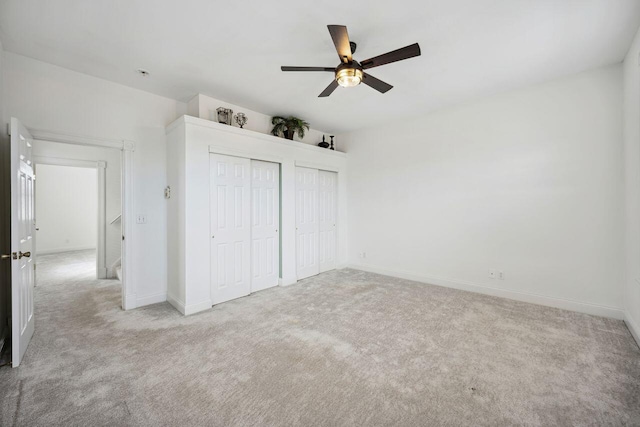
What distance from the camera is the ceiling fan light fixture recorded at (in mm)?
2359

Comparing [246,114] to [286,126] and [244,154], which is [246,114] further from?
[244,154]

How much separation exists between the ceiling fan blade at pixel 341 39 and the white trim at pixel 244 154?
200 cm

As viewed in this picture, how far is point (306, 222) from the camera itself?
4.84 metres

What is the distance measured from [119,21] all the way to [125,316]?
119 inches

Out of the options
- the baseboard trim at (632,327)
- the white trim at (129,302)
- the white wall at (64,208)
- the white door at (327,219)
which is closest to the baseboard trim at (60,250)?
the white wall at (64,208)

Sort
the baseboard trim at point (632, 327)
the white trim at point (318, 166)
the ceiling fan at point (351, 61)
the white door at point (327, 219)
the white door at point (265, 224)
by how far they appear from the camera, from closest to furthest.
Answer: the ceiling fan at point (351, 61), the baseboard trim at point (632, 327), the white door at point (265, 224), the white trim at point (318, 166), the white door at point (327, 219)

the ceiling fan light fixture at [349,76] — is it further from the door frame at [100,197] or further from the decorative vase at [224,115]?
the door frame at [100,197]

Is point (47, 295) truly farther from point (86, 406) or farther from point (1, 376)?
point (86, 406)

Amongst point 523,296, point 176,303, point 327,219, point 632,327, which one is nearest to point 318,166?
point 327,219

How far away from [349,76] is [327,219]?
3178 mm

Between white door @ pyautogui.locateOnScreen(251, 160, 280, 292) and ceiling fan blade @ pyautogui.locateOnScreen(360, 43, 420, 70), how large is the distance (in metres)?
2.30

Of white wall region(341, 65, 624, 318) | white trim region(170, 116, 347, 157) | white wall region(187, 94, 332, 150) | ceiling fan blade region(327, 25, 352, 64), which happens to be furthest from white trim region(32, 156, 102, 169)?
white wall region(341, 65, 624, 318)

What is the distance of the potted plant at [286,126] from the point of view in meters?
4.34

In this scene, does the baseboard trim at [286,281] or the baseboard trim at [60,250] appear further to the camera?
the baseboard trim at [60,250]
